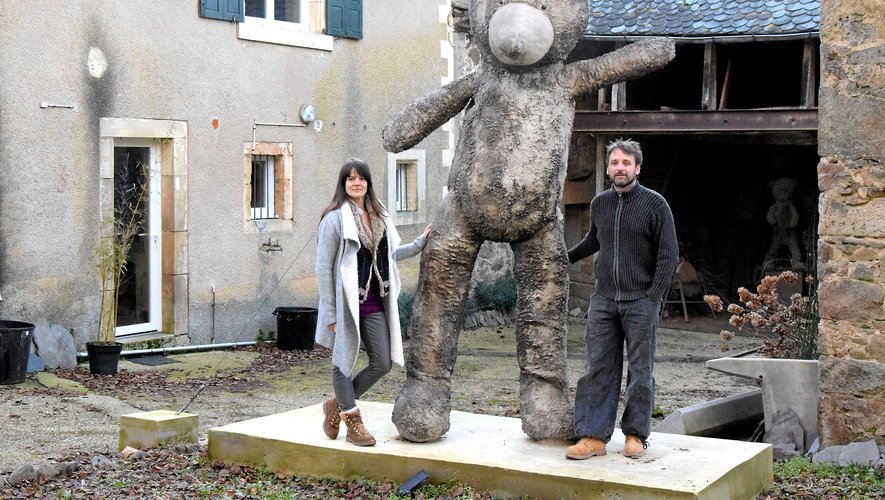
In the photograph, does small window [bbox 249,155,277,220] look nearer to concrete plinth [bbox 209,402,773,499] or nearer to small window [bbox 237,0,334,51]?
small window [bbox 237,0,334,51]

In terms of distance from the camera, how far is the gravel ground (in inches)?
302

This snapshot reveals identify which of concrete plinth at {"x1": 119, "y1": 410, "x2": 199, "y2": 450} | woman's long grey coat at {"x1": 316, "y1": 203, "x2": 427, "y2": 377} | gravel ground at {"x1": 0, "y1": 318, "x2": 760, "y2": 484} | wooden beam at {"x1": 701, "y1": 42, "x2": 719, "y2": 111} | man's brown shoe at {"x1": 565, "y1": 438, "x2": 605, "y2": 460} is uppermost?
wooden beam at {"x1": 701, "y1": 42, "x2": 719, "y2": 111}

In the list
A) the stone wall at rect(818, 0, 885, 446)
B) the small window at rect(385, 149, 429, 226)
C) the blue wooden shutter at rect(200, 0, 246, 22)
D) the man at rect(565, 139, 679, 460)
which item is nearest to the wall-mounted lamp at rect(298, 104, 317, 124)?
the blue wooden shutter at rect(200, 0, 246, 22)

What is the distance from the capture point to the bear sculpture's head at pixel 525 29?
564 centimetres

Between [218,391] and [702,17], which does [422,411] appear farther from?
[702,17]

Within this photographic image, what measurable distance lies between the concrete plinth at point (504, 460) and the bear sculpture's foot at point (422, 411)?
2.4 inches

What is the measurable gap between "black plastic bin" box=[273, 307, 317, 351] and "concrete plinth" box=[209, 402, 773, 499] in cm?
521

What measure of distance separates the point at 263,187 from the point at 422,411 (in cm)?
661

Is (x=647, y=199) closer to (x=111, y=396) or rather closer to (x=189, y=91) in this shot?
(x=111, y=396)

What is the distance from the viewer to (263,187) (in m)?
12.1

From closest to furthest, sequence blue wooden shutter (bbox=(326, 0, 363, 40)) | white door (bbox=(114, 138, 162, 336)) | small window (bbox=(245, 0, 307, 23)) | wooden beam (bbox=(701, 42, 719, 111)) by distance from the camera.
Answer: white door (bbox=(114, 138, 162, 336)), small window (bbox=(245, 0, 307, 23)), blue wooden shutter (bbox=(326, 0, 363, 40)), wooden beam (bbox=(701, 42, 719, 111))

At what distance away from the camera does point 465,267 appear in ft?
19.4

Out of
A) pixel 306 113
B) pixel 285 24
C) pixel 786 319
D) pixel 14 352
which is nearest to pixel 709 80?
pixel 306 113

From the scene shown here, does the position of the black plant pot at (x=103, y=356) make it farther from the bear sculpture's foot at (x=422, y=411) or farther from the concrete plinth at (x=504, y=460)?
the bear sculpture's foot at (x=422, y=411)
